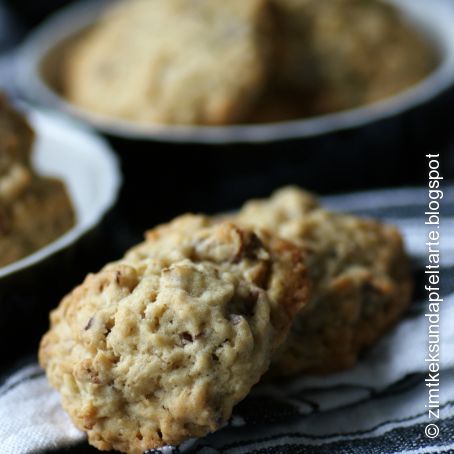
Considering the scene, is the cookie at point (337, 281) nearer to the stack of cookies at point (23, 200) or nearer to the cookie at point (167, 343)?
the cookie at point (167, 343)

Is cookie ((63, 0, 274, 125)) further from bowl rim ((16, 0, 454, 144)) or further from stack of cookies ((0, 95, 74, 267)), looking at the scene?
stack of cookies ((0, 95, 74, 267))

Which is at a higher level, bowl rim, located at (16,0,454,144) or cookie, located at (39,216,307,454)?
bowl rim, located at (16,0,454,144)

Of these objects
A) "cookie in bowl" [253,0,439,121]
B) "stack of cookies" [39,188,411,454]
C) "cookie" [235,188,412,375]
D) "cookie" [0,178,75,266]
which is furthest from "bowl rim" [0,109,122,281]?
"cookie in bowl" [253,0,439,121]

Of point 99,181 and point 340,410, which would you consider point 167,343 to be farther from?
point 99,181

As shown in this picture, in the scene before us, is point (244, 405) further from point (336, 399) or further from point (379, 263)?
point (379, 263)

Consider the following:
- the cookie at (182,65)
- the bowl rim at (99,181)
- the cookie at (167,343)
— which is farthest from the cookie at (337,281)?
the cookie at (182,65)
